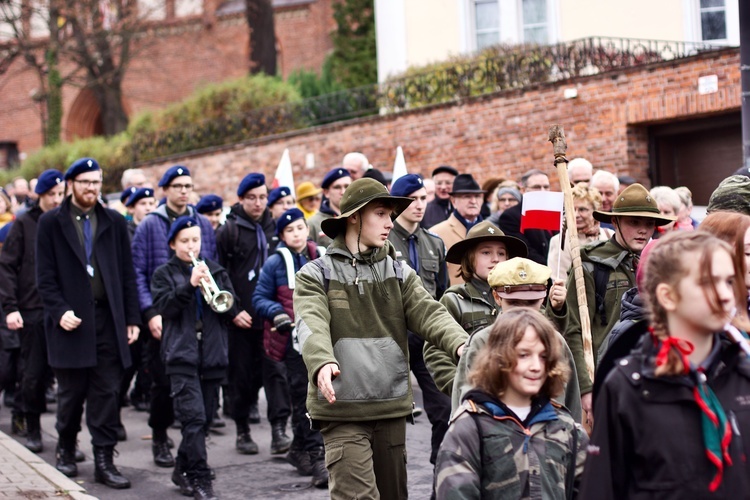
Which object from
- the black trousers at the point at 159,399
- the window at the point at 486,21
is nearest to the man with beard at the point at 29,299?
the black trousers at the point at 159,399

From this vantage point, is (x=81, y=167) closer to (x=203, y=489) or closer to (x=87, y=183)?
(x=87, y=183)

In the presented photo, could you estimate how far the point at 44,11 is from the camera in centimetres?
3641

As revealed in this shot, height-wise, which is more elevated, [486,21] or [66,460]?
[486,21]

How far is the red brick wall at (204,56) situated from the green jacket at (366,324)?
119 feet

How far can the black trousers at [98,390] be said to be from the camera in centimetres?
931

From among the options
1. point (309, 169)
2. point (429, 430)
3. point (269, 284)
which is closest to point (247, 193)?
point (269, 284)

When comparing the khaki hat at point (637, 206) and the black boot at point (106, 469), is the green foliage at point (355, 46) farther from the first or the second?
the khaki hat at point (637, 206)

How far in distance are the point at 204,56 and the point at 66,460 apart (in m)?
38.4

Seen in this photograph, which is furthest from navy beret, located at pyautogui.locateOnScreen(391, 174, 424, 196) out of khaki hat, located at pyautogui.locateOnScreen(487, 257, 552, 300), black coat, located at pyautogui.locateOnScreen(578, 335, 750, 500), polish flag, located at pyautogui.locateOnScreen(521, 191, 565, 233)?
black coat, located at pyautogui.locateOnScreen(578, 335, 750, 500)

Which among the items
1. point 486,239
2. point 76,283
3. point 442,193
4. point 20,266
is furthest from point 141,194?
point 486,239

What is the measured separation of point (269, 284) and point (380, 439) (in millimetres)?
Result: 3334

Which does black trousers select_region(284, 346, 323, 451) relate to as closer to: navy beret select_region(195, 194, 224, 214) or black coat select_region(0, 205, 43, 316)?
navy beret select_region(195, 194, 224, 214)

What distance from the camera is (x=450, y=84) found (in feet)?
65.3

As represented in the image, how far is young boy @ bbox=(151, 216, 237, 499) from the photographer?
875cm
